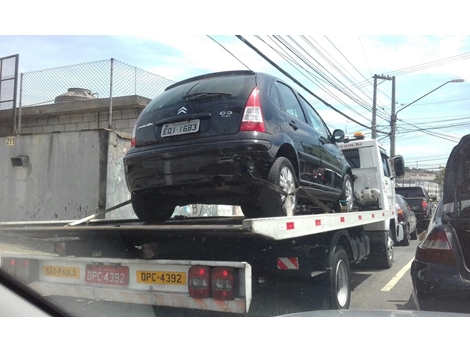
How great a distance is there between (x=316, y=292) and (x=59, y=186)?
655cm

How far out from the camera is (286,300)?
4.18 meters

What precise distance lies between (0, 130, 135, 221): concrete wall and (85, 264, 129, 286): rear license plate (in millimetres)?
4981

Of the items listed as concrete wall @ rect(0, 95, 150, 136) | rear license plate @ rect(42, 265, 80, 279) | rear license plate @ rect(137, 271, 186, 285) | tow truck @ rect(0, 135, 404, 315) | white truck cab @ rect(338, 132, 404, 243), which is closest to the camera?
tow truck @ rect(0, 135, 404, 315)

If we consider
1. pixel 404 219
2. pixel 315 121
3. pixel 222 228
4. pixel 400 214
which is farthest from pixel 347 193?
pixel 404 219

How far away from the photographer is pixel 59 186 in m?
9.14

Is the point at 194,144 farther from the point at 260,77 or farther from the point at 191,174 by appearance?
the point at 260,77

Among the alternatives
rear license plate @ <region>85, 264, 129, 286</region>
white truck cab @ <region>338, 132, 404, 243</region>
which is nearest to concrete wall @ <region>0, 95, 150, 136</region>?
white truck cab @ <region>338, 132, 404, 243</region>

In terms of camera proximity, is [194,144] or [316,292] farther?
[316,292]

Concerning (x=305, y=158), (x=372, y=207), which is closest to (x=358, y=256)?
(x=305, y=158)

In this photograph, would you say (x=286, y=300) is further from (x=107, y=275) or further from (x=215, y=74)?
(x=215, y=74)

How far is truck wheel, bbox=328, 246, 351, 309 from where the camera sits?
4.21 metres

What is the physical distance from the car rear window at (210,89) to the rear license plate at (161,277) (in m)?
1.55

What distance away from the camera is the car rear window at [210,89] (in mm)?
4051

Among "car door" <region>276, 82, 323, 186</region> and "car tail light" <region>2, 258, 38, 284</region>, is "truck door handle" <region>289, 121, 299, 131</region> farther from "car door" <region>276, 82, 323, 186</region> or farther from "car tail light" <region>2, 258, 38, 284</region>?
→ "car tail light" <region>2, 258, 38, 284</region>
